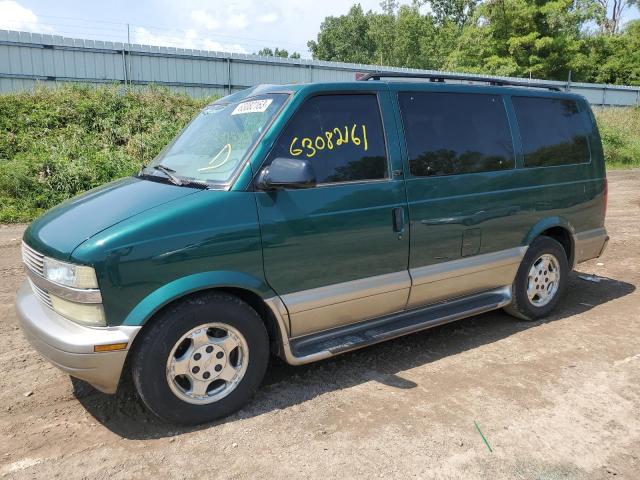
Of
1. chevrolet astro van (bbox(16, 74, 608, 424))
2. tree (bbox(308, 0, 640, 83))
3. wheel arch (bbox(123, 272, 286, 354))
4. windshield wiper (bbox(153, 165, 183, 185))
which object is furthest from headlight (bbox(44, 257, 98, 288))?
tree (bbox(308, 0, 640, 83))

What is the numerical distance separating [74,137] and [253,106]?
9.56 meters

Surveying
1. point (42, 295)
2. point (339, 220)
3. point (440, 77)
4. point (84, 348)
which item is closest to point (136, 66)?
point (440, 77)

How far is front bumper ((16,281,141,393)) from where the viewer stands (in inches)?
116

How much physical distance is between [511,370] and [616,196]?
11.2 metres

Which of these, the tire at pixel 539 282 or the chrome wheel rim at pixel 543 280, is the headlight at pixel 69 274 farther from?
the chrome wheel rim at pixel 543 280

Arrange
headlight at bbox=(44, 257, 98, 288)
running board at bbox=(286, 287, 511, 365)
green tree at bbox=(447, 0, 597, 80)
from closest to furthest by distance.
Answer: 1. headlight at bbox=(44, 257, 98, 288)
2. running board at bbox=(286, 287, 511, 365)
3. green tree at bbox=(447, 0, 597, 80)

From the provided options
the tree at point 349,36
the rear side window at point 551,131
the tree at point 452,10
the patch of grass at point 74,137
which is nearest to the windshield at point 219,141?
the rear side window at point 551,131

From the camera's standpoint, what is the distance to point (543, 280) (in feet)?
17.0

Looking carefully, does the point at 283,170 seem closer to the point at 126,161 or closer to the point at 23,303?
the point at 23,303

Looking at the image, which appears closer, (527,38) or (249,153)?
(249,153)

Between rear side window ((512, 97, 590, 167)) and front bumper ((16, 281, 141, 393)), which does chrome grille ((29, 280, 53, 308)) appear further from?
rear side window ((512, 97, 590, 167))

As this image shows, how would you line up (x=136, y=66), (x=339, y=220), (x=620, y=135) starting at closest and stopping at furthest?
1. (x=339, y=220)
2. (x=136, y=66)
3. (x=620, y=135)

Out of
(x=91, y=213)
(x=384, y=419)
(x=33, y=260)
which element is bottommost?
(x=384, y=419)

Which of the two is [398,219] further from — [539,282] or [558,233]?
[558,233]
